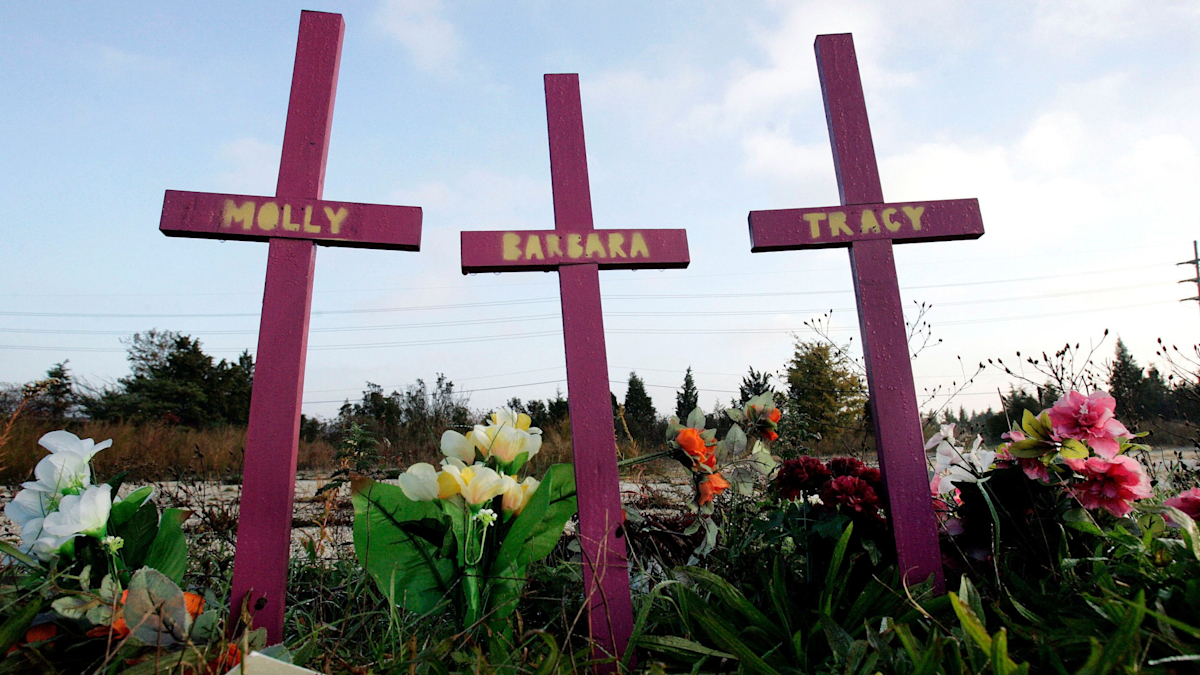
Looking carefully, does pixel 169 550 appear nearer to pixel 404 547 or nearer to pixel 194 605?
pixel 194 605

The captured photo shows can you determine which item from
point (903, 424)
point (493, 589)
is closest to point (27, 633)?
point (493, 589)

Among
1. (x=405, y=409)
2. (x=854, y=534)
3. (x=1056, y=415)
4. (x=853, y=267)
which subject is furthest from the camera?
(x=405, y=409)

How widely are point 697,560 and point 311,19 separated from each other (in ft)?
7.12

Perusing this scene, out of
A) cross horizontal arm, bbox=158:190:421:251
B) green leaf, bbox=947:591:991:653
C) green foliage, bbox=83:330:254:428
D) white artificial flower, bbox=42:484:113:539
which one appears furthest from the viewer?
green foliage, bbox=83:330:254:428

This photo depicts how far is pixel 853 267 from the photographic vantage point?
1938 millimetres

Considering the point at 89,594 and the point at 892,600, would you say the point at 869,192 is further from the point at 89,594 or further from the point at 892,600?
the point at 89,594

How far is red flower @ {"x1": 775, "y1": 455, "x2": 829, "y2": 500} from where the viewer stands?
1.84m

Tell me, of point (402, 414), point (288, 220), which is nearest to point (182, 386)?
point (402, 414)

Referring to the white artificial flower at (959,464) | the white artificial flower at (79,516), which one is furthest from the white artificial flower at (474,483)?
the white artificial flower at (959,464)

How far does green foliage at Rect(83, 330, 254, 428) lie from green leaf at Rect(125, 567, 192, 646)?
884 inches

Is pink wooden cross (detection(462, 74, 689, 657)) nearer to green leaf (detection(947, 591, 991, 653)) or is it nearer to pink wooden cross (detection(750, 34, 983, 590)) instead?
pink wooden cross (detection(750, 34, 983, 590))

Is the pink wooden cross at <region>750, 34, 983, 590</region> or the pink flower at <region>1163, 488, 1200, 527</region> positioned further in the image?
the pink wooden cross at <region>750, 34, 983, 590</region>

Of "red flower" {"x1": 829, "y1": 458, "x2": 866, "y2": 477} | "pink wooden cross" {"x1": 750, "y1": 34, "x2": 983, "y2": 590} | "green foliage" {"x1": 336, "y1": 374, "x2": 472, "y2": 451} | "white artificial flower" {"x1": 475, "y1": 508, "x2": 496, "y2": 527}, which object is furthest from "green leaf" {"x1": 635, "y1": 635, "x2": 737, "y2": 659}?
"green foliage" {"x1": 336, "y1": 374, "x2": 472, "y2": 451}

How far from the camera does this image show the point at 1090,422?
5.36ft
